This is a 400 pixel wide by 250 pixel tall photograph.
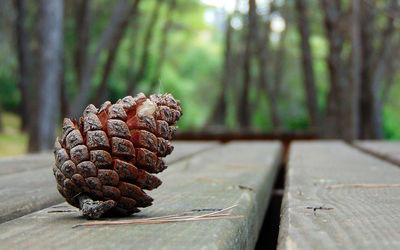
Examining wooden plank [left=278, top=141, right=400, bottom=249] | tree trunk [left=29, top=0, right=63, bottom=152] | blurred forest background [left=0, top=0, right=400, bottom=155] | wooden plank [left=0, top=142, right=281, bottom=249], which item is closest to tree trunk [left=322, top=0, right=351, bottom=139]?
blurred forest background [left=0, top=0, right=400, bottom=155]

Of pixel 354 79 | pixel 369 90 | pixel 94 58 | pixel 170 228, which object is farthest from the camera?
pixel 369 90

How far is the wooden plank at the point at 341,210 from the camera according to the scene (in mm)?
942

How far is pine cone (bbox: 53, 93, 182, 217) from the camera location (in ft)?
4.16

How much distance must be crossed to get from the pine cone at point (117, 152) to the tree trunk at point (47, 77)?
5382 millimetres

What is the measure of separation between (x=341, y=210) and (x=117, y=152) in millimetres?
551

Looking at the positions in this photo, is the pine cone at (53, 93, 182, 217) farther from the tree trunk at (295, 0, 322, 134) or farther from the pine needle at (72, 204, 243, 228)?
the tree trunk at (295, 0, 322, 134)

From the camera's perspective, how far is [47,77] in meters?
6.51

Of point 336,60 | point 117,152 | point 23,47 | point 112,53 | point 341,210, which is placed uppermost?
point 23,47

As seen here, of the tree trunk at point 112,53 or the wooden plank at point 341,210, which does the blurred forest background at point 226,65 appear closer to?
the tree trunk at point 112,53

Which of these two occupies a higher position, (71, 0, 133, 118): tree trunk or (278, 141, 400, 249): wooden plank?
(71, 0, 133, 118): tree trunk

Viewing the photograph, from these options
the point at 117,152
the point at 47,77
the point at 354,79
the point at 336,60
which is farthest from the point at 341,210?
the point at 336,60

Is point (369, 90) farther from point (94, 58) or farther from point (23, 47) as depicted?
point (23, 47)

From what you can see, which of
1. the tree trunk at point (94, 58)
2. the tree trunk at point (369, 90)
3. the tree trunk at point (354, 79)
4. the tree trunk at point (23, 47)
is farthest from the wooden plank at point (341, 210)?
the tree trunk at point (23, 47)

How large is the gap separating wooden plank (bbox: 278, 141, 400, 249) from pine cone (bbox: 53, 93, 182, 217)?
1.15 feet
